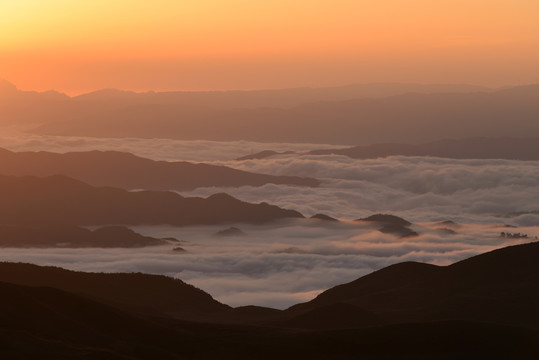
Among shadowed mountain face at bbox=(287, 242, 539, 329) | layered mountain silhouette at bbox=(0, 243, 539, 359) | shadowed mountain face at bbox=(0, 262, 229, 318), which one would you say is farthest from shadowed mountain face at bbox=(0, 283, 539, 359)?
shadowed mountain face at bbox=(0, 262, 229, 318)

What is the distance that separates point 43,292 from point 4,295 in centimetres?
549

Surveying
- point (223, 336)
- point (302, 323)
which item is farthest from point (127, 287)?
point (223, 336)

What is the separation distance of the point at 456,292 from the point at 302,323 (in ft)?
96.6

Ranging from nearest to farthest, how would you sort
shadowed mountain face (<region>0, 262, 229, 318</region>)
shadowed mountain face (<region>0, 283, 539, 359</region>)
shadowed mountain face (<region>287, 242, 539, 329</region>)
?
shadowed mountain face (<region>0, 283, 539, 359</region>), shadowed mountain face (<region>287, 242, 539, 329</region>), shadowed mountain face (<region>0, 262, 229, 318</region>)

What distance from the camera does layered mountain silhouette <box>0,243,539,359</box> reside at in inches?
3066

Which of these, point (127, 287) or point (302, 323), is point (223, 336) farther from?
point (127, 287)

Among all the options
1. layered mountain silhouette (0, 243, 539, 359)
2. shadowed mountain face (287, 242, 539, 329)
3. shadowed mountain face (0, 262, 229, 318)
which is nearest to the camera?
layered mountain silhouette (0, 243, 539, 359)

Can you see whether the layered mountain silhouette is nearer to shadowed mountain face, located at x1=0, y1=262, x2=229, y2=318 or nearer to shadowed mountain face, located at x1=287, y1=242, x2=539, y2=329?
shadowed mountain face, located at x1=287, y1=242, x2=539, y2=329

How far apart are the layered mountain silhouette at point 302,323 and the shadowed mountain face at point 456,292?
15 cm

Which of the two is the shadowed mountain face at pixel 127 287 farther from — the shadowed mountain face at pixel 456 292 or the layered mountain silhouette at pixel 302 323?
the shadowed mountain face at pixel 456 292

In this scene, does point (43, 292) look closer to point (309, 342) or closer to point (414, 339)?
point (309, 342)

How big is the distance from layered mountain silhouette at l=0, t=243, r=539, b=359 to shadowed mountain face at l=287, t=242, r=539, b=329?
15 cm

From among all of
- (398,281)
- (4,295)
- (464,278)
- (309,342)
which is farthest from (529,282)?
(4,295)

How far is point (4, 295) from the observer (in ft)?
274
